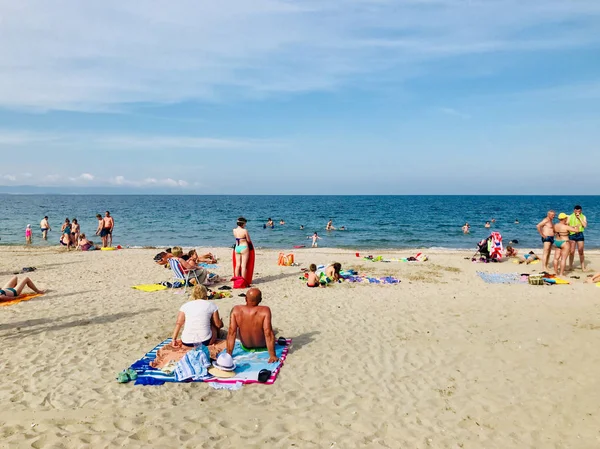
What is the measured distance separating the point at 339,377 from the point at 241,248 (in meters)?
5.89

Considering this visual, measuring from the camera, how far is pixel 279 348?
6.80 metres

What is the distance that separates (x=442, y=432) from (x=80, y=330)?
608 centimetres

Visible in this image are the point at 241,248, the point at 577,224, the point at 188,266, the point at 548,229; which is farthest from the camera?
the point at 548,229

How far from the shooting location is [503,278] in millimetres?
13023

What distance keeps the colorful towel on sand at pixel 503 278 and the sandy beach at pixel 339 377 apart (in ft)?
6.31

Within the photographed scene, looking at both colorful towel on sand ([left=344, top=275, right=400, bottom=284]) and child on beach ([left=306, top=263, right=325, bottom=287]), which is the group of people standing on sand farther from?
child on beach ([left=306, top=263, right=325, bottom=287])

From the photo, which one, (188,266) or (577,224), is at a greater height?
(577,224)

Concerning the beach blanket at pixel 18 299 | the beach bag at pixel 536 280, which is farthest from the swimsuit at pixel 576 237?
the beach blanket at pixel 18 299

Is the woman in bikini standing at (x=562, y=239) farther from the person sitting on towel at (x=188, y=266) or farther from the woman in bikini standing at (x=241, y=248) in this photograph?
the person sitting on towel at (x=188, y=266)

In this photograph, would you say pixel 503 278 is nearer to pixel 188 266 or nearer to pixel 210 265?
pixel 188 266

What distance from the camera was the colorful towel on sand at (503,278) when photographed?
12.5m

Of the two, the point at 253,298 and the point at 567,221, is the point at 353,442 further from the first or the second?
the point at 567,221

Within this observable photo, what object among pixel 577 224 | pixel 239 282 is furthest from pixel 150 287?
pixel 577 224

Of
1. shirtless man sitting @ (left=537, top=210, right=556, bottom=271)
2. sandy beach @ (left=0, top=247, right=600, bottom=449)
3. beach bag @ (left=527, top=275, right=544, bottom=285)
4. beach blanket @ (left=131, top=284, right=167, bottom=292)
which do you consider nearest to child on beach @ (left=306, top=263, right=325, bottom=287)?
sandy beach @ (left=0, top=247, right=600, bottom=449)
